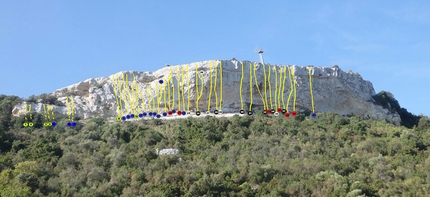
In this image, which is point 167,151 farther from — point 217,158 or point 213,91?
point 213,91

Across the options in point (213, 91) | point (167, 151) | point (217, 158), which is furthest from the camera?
point (213, 91)

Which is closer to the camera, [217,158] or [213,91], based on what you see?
[217,158]

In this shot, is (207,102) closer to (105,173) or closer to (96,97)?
(96,97)

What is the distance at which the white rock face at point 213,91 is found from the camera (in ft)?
149

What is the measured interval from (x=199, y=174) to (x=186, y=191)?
2231 millimetres

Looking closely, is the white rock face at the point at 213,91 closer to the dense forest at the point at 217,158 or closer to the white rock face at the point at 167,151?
the dense forest at the point at 217,158

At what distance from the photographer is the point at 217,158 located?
35188 mm

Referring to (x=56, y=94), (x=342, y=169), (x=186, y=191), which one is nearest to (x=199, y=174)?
(x=186, y=191)

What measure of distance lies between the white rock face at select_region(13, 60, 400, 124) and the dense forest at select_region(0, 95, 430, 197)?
2339 mm

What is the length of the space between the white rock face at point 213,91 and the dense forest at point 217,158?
2.34 meters

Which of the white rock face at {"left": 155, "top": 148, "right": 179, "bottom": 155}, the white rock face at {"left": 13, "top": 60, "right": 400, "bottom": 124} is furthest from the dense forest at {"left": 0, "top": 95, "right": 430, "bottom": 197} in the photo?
the white rock face at {"left": 13, "top": 60, "right": 400, "bottom": 124}

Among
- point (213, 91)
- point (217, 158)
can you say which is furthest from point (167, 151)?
point (213, 91)

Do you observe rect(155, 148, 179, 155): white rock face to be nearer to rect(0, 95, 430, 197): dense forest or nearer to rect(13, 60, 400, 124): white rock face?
rect(0, 95, 430, 197): dense forest

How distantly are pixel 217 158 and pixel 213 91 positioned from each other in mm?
10842
